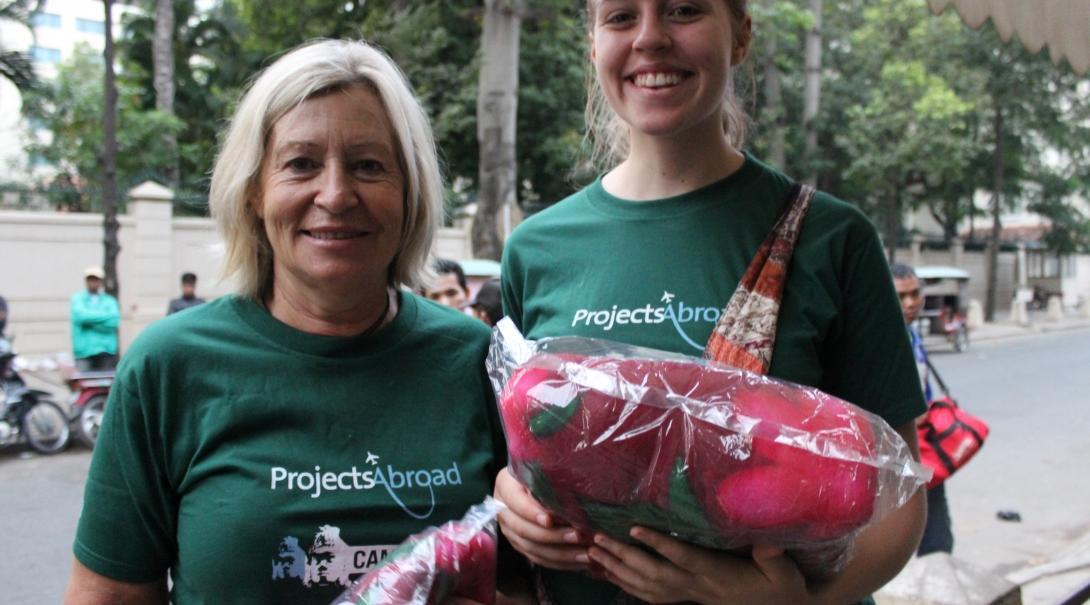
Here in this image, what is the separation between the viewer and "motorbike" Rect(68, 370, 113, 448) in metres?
8.89

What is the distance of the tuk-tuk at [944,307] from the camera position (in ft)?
65.2

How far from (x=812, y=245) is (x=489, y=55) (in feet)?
38.7

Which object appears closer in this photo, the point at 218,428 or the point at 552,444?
the point at 552,444

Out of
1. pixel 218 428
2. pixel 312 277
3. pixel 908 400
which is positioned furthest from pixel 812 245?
pixel 218 428

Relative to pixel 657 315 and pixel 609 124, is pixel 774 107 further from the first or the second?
pixel 657 315

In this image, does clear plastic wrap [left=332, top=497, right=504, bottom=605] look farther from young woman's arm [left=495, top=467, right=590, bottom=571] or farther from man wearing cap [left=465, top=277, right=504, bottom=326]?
man wearing cap [left=465, top=277, right=504, bottom=326]

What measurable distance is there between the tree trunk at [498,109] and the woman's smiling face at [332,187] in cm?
1095

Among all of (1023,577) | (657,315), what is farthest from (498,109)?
(657,315)

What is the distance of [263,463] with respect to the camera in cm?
158

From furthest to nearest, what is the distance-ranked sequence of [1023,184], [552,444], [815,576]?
1. [1023,184]
2. [815,576]
3. [552,444]

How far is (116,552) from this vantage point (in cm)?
156

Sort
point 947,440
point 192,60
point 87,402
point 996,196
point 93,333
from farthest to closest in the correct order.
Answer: point 996,196
point 192,60
point 93,333
point 87,402
point 947,440

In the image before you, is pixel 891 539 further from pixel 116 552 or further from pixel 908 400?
pixel 116 552

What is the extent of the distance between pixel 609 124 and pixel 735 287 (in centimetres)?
69
